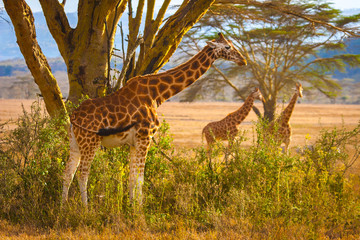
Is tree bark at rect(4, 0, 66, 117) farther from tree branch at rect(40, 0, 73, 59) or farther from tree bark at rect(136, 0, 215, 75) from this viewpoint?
tree bark at rect(136, 0, 215, 75)

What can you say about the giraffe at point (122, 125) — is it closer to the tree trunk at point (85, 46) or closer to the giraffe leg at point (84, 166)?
the giraffe leg at point (84, 166)

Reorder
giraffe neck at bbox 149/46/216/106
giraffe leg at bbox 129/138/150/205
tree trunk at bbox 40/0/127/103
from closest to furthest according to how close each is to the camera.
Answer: giraffe leg at bbox 129/138/150/205 → giraffe neck at bbox 149/46/216/106 → tree trunk at bbox 40/0/127/103

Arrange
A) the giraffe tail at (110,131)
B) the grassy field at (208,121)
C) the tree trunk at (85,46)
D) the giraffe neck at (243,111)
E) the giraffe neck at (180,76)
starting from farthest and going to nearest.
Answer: the grassy field at (208,121) < the giraffe neck at (243,111) < the tree trunk at (85,46) < the giraffe neck at (180,76) < the giraffe tail at (110,131)

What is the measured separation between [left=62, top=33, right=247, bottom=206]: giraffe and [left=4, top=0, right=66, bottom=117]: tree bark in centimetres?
116

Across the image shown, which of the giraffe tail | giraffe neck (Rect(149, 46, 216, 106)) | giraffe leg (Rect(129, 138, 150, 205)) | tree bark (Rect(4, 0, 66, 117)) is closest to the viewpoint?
the giraffe tail

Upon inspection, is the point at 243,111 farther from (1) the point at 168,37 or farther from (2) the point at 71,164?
(2) the point at 71,164

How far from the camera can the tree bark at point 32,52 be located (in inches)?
208

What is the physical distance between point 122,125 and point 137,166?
56 centimetres

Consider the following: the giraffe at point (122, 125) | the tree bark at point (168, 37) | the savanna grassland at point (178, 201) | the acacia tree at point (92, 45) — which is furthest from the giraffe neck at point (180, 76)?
the tree bark at point (168, 37)

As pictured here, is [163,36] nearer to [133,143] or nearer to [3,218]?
[133,143]

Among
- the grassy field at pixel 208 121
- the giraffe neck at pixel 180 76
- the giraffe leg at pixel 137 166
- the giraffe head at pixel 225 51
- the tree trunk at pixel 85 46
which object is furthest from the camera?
the grassy field at pixel 208 121

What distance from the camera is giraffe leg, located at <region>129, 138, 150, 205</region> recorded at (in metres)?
4.45

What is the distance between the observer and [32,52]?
5418mm

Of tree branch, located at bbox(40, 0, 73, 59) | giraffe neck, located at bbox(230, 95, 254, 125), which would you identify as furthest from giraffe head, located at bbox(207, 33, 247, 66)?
giraffe neck, located at bbox(230, 95, 254, 125)
